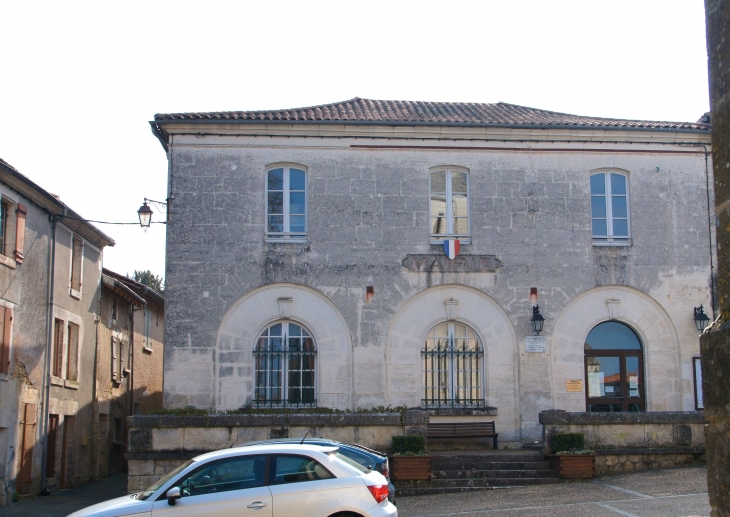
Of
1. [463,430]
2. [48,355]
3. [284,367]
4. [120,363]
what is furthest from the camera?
[120,363]

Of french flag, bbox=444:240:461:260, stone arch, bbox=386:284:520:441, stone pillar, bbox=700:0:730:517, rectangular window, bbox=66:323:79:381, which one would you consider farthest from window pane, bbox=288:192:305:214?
stone pillar, bbox=700:0:730:517

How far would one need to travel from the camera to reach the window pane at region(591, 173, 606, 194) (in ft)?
67.4

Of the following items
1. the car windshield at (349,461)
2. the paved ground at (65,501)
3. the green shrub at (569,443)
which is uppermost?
the car windshield at (349,461)

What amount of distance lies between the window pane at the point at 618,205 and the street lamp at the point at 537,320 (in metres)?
3.23

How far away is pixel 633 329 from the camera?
20062mm

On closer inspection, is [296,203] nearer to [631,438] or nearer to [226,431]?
[226,431]

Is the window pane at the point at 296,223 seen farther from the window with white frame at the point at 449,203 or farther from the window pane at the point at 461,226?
the window pane at the point at 461,226

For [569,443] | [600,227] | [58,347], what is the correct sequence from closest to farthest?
[569,443] → [600,227] → [58,347]

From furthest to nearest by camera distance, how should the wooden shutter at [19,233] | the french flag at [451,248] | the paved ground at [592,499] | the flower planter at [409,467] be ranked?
the wooden shutter at [19,233] < the french flag at [451,248] < the flower planter at [409,467] < the paved ground at [592,499]

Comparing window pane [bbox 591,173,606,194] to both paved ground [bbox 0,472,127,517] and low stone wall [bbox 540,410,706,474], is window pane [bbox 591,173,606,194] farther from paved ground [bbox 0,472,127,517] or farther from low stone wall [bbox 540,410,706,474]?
paved ground [bbox 0,472,127,517]

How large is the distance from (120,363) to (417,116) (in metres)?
14.3

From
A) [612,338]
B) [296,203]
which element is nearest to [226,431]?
[296,203]

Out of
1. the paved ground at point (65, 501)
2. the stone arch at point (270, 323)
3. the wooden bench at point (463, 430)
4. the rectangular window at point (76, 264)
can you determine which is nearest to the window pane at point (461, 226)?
the stone arch at point (270, 323)

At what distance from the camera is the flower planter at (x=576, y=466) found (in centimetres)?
1577
